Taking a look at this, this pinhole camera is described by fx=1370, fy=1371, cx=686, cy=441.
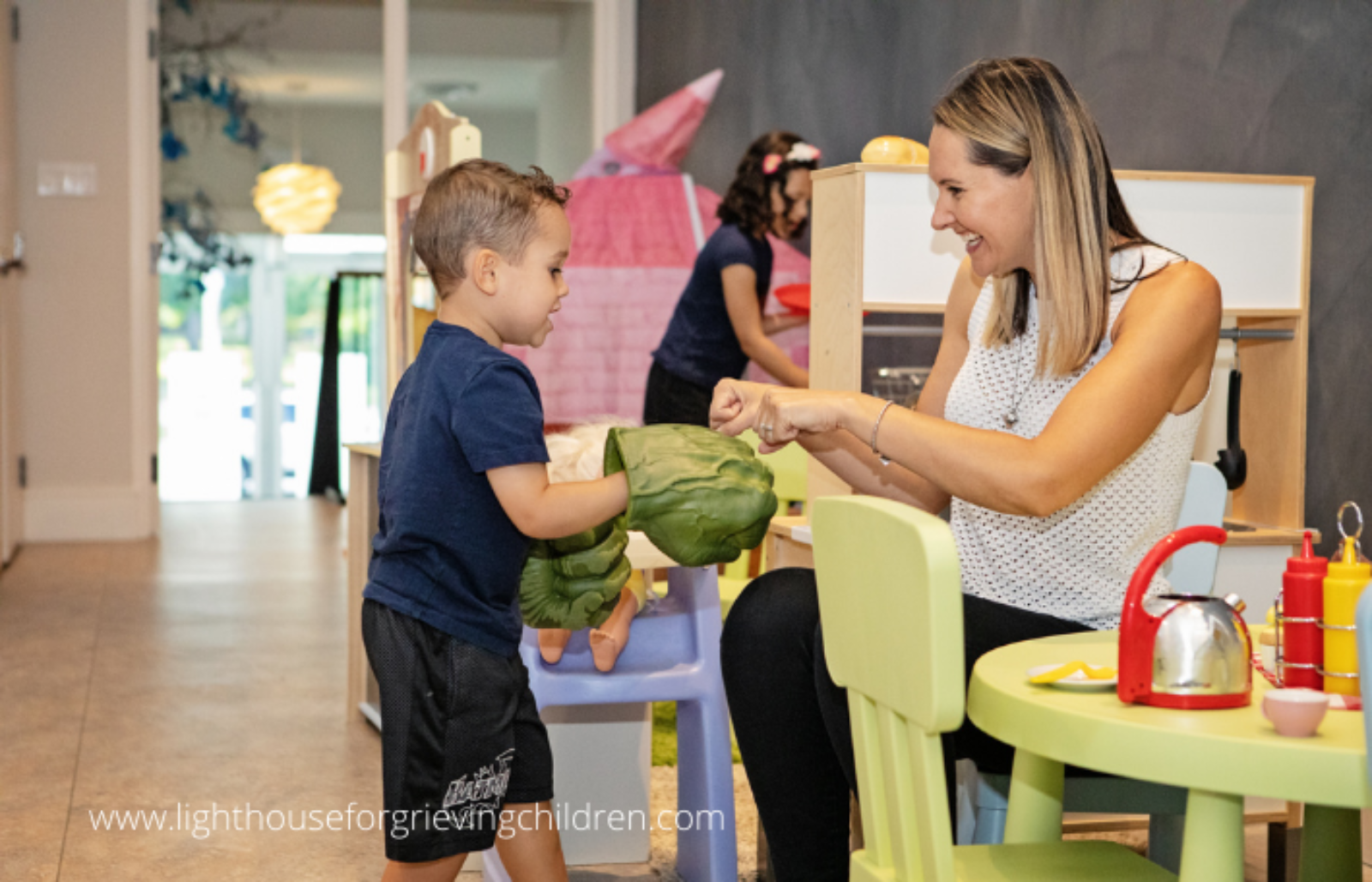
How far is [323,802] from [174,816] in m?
0.24

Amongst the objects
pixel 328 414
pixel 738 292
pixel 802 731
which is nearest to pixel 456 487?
pixel 802 731

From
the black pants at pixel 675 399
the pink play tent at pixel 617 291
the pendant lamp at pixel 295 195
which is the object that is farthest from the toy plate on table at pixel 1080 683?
the pendant lamp at pixel 295 195

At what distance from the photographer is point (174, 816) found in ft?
7.47

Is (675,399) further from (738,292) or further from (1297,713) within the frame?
(1297,713)

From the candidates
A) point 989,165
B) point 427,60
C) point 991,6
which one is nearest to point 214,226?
point 427,60

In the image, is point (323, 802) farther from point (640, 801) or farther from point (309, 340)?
point (309, 340)

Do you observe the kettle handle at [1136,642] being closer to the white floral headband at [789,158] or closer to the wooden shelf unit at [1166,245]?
the wooden shelf unit at [1166,245]

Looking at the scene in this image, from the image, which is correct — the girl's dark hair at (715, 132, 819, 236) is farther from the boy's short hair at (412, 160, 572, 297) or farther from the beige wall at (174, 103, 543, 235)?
the beige wall at (174, 103, 543, 235)

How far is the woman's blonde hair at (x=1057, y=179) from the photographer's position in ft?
4.84

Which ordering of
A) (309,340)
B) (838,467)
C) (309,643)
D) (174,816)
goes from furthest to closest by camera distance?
(309,340) < (309,643) < (174,816) < (838,467)

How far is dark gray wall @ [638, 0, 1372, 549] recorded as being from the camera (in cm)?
229

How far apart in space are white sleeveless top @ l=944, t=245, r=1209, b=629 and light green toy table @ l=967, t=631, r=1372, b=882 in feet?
1.08

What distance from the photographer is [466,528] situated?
56.4 inches

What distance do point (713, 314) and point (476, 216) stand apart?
2.11 meters
